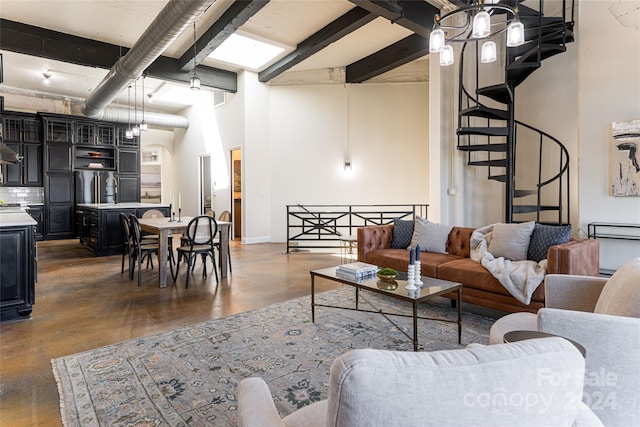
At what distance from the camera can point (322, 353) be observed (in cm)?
253

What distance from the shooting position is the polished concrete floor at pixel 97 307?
213 cm

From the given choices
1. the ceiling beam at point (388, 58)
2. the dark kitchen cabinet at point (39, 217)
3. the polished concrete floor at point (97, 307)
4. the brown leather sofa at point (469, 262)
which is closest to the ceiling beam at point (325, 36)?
the ceiling beam at point (388, 58)

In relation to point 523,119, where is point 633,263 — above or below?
below

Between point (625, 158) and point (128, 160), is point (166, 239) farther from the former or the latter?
point (128, 160)

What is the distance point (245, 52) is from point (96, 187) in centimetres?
536

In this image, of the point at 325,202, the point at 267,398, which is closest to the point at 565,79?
Answer: the point at 325,202

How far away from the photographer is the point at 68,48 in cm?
603

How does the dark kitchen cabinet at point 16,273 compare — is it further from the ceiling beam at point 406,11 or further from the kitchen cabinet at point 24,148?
the kitchen cabinet at point 24,148

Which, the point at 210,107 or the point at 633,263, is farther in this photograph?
the point at 210,107

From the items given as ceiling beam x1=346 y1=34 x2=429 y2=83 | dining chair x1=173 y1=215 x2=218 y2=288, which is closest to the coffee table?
dining chair x1=173 y1=215 x2=218 y2=288

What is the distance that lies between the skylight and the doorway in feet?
6.69

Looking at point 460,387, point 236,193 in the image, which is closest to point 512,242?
point 460,387

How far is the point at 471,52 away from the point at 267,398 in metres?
5.95

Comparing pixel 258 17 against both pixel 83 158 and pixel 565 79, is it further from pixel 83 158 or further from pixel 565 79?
pixel 83 158
